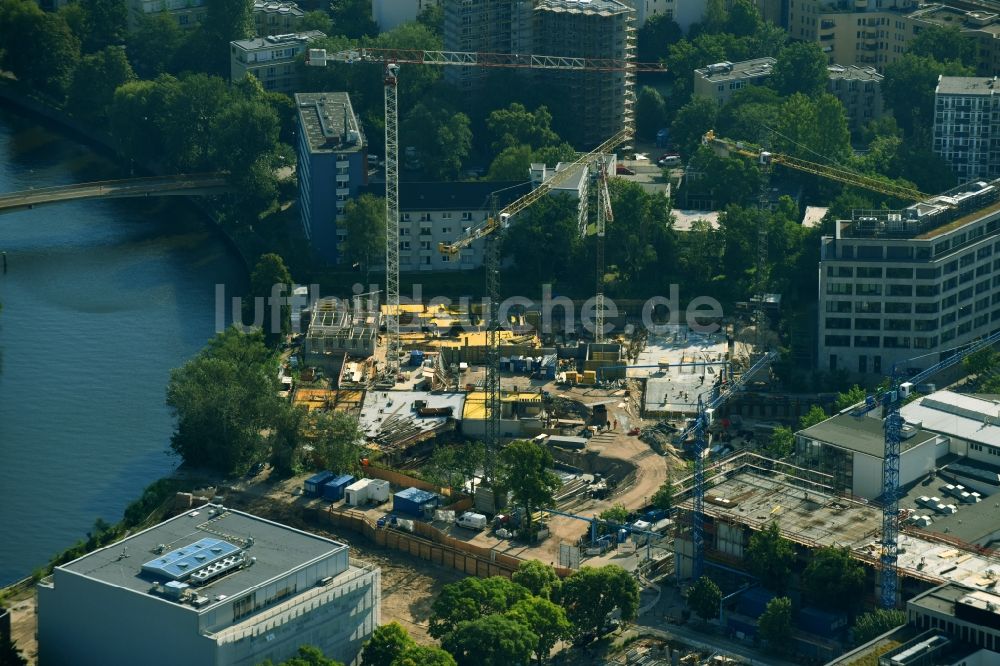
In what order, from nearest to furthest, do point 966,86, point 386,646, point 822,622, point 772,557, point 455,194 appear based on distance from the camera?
point 386,646 < point 822,622 < point 772,557 < point 455,194 < point 966,86

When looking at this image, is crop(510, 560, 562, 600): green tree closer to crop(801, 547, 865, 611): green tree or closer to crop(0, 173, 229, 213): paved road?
crop(801, 547, 865, 611): green tree

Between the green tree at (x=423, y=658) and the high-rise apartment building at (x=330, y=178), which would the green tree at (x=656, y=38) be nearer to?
the high-rise apartment building at (x=330, y=178)

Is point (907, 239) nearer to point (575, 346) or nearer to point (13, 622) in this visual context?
point (575, 346)

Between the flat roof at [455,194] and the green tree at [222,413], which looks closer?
the green tree at [222,413]

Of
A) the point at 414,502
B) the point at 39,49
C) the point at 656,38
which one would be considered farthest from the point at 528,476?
the point at 39,49

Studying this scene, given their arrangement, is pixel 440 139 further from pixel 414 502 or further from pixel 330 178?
pixel 414 502

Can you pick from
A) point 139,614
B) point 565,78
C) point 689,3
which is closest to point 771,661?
Result: point 139,614

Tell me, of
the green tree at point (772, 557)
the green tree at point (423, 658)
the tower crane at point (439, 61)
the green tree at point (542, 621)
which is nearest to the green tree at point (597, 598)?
the green tree at point (542, 621)
